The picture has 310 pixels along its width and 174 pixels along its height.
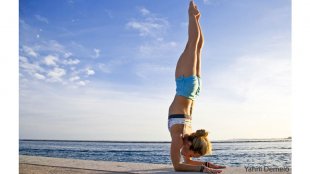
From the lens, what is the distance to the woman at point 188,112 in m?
2.43

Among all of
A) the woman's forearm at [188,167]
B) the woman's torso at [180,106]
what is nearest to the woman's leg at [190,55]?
the woman's torso at [180,106]

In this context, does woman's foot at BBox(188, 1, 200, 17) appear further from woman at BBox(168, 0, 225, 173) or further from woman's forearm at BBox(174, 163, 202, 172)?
woman's forearm at BBox(174, 163, 202, 172)

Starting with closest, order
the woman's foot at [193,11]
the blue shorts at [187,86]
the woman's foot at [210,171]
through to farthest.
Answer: the woman's foot at [210,171]
the blue shorts at [187,86]
the woman's foot at [193,11]

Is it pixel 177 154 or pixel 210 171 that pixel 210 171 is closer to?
pixel 210 171

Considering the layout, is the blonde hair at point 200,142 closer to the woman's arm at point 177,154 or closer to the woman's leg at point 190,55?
the woman's arm at point 177,154

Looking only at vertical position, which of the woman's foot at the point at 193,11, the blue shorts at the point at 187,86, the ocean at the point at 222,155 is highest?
the woman's foot at the point at 193,11

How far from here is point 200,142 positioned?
94.2 inches

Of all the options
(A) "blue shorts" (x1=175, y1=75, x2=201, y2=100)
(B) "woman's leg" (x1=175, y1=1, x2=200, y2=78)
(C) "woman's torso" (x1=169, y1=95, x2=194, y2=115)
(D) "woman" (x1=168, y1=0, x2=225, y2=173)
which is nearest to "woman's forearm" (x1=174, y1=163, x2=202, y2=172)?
(D) "woman" (x1=168, y1=0, x2=225, y2=173)

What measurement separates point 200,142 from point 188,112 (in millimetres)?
325

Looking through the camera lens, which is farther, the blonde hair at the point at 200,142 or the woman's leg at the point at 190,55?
the woman's leg at the point at 190,55

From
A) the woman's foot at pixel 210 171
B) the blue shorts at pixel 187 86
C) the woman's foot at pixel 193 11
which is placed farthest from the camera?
the woman's foot at pixel 193 11

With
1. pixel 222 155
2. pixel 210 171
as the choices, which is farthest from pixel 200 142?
pixel 222 155

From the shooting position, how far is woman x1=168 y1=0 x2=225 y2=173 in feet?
7.98
